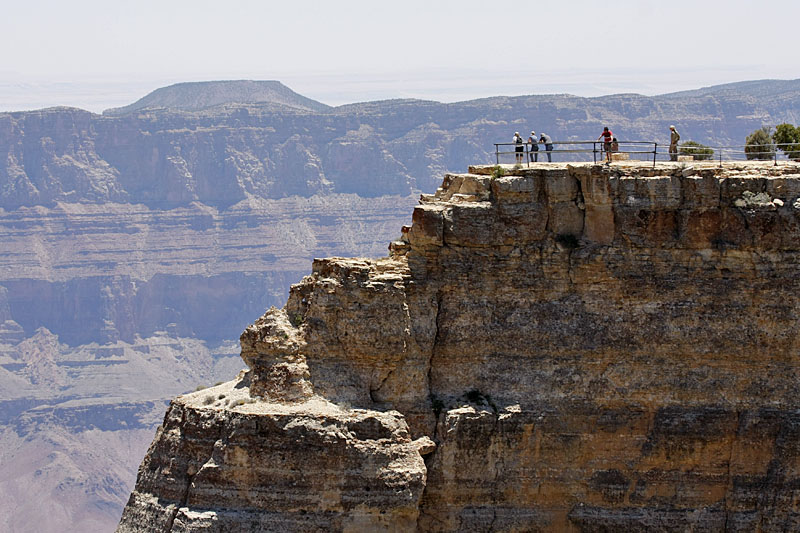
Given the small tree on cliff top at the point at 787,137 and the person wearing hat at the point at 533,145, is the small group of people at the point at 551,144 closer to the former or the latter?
the person wearing hat at the point at 533,145

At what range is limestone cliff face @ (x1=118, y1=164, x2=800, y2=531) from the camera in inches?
1617

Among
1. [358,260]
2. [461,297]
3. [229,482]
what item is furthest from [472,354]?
[229,482]

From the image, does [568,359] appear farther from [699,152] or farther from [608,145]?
[699,152]

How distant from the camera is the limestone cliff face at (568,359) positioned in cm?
4106

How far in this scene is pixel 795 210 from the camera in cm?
4062

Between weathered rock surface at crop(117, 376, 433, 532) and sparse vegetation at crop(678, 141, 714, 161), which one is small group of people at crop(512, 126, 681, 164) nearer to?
sparse vegetation at crop(678, 141, 714, 161)

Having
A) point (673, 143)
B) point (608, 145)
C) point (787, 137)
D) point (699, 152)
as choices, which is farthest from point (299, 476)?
point (787, 137)

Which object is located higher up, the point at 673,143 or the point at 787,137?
the point at 673,143

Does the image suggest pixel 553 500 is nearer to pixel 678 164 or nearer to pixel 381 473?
pixel 381 473

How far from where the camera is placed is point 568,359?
Answer: 137 ft

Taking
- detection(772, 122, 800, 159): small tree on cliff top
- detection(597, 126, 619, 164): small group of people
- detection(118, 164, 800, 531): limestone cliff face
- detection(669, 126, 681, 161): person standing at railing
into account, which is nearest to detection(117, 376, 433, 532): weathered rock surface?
detection(118, 164, 800, 531): limestone cliff face

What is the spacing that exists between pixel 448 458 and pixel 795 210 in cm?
1270

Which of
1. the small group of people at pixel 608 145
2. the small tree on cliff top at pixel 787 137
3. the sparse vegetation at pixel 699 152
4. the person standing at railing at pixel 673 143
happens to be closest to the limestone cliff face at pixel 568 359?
the small group of people at pixel 608 145

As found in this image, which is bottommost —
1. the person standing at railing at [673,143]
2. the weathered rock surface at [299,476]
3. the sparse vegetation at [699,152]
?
the weathered rock surface at [299,476]
